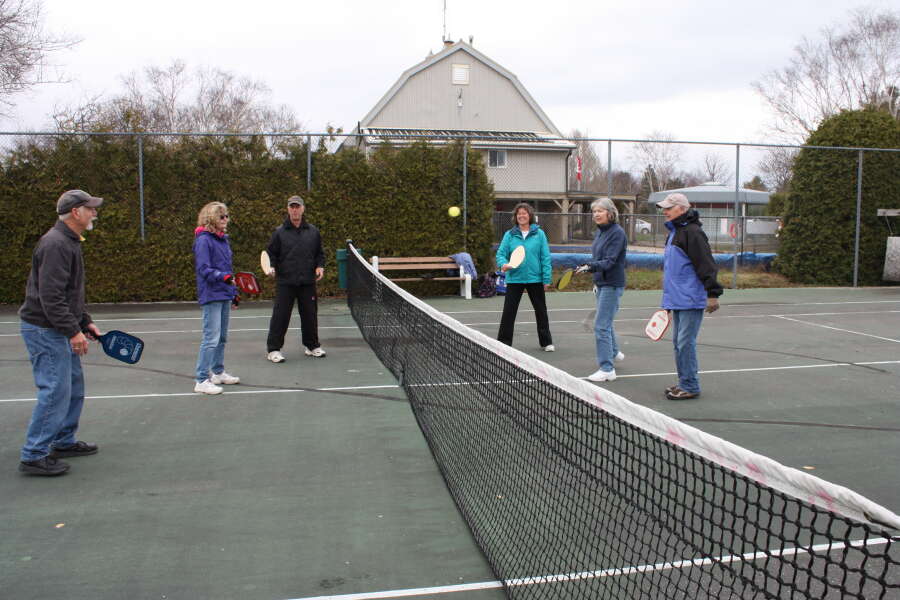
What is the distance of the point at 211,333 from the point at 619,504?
200 inches

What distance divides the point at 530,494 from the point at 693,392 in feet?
10.4

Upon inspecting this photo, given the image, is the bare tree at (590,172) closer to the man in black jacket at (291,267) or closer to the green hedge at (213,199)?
the green hedge at (213,199)

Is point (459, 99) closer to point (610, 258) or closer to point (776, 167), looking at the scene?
point (776, 167)

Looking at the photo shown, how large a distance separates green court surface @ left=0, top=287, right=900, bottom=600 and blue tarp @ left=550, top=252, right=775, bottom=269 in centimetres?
780

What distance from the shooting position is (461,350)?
225 inches

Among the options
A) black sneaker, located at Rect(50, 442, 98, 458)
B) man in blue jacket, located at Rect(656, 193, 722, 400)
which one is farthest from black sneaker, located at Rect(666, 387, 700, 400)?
black sneaker, located at Rect(50, 442, 98, 458)

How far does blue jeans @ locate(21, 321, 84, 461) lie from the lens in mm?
4945

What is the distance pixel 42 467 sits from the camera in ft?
16.5

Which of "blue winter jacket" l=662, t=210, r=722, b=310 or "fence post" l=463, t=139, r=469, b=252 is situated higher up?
"fence post" l=463, t=139, r=469, b=252

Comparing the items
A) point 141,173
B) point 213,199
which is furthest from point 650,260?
point 141,173

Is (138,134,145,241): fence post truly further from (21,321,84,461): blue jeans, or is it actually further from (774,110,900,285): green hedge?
(774,110,900,285): green hedge

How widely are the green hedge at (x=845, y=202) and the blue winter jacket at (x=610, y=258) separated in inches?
483

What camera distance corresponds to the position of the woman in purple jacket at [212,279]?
7078 mm

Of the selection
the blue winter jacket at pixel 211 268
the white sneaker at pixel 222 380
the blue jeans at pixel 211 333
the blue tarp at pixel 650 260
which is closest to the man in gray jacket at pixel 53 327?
the blue winter jacket at pixel 211 268
